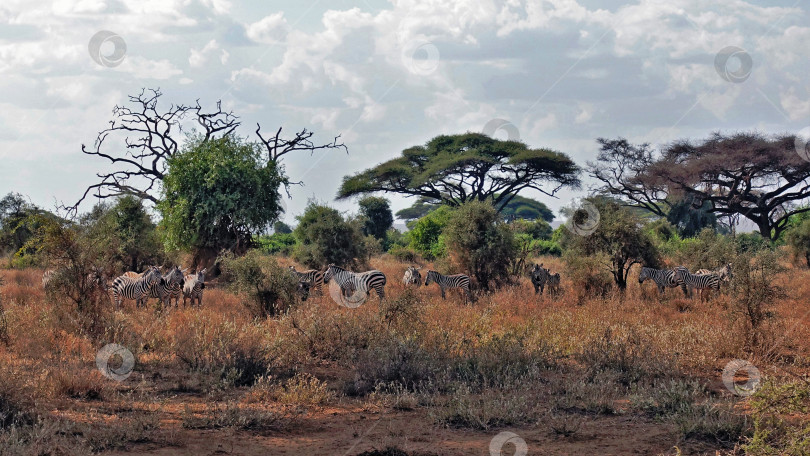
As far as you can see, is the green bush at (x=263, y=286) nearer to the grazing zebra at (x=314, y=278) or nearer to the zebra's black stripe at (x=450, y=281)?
the grazing zebra at (x=314, y=278)

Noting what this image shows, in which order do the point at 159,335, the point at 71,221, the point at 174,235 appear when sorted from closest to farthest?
the point at 159,335
the point at 71,221
the point at 174,235

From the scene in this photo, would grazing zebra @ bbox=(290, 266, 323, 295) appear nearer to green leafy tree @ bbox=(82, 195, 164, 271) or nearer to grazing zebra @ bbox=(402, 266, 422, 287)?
grazing zebra @ bbox=(402, 266, 422, 287)

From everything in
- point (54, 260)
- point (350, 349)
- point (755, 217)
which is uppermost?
point (755, 217)

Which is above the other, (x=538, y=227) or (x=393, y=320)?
(x=538, y=227)

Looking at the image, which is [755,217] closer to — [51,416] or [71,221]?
[71,221]

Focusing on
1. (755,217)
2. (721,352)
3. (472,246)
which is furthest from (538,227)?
(721,352)

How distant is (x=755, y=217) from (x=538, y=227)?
12780 millimetres

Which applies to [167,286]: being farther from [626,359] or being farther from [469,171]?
[469,171]

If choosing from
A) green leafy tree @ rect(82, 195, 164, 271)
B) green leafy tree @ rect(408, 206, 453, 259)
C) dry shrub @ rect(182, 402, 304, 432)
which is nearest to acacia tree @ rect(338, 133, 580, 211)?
green leafy tree @ rect(408, 206, 453, 259)

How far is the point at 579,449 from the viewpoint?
6664mm

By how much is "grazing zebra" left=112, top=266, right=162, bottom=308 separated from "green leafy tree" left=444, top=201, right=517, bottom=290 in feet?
24.6

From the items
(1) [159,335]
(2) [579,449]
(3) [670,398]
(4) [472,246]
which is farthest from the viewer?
(4) [472,246]

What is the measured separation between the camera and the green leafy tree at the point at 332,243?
22.4 m

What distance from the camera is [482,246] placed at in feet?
61.0
